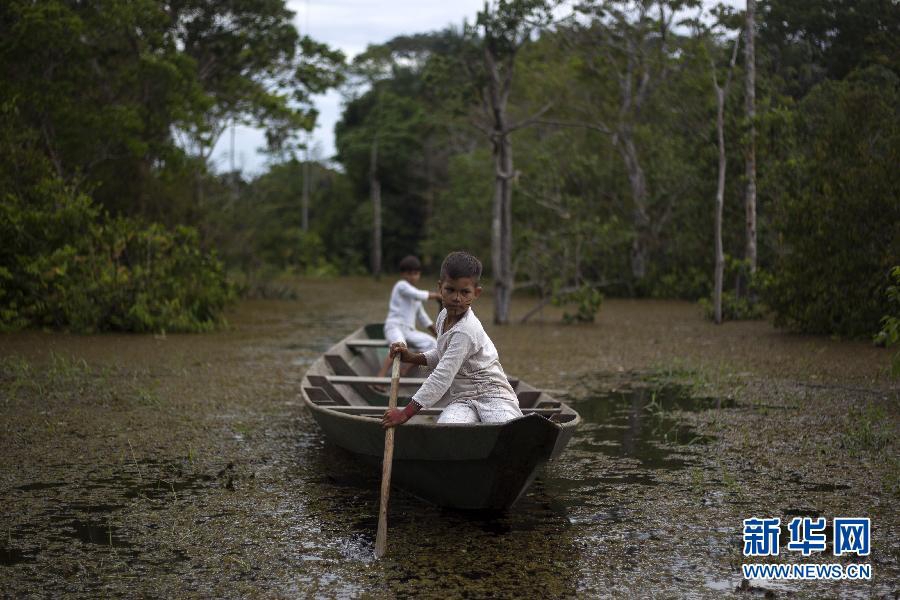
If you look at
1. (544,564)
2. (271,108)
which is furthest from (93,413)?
(271,108)

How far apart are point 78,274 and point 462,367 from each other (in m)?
8.80

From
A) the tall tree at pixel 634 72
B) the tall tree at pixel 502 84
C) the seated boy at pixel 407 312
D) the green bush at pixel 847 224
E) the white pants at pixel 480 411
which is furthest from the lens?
the tall tree at pixel 634 72

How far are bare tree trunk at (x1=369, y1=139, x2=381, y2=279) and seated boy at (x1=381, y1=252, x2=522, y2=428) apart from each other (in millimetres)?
25663

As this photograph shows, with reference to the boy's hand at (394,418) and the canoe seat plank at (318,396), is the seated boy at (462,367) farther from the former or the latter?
the canoe seat plank at (318,396)

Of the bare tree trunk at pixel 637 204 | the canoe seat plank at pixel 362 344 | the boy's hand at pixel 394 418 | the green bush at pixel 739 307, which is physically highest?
the bare tree trunk at pixel 637 204

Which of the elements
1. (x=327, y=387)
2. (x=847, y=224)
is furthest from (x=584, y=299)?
(x=327, y=387)

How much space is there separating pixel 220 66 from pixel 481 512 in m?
14.2

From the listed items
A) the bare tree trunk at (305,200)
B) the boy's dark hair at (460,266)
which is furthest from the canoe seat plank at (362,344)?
the bare tree trunk at (305,200)

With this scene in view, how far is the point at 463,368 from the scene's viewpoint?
4711mm

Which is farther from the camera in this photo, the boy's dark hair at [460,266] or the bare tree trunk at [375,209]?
the bare tree trunk at [375,209]

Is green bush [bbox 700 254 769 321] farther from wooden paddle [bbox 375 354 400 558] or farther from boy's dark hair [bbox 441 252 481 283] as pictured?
wooden paddle [bbox 375 354 400 558]

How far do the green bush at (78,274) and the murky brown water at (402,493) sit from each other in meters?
2.41

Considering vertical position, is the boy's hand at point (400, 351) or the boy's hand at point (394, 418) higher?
the boy's hand at point (400, 351)

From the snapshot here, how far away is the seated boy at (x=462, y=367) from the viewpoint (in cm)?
452
